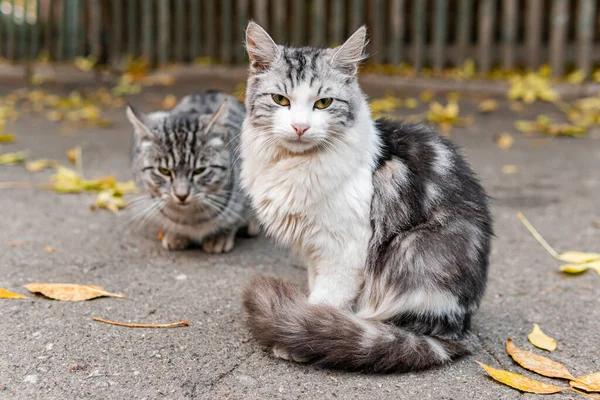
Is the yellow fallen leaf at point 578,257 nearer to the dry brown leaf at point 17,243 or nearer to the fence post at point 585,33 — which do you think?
the dry brown leaf at point 17,243

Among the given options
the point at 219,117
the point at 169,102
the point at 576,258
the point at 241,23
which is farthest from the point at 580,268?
the point at 241,23

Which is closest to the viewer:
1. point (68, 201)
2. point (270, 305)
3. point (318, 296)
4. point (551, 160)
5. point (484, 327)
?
point (270, 305)

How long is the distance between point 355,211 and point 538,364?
88 cm

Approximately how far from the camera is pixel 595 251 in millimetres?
3666

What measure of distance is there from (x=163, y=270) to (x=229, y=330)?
0.84 metres

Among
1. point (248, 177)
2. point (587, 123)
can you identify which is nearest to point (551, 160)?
point (587, 123)

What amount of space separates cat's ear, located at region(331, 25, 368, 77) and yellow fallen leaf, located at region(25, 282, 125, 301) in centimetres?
142

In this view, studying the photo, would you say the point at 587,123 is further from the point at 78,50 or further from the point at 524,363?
the point at 78,50

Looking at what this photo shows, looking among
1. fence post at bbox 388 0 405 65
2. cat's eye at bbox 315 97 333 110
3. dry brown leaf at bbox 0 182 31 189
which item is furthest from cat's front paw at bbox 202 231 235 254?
fence post at bbox 388 0 405 65

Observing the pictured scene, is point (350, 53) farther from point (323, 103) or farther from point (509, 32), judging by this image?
point (509, 32)

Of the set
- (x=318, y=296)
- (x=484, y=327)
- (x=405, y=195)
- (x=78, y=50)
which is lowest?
(x=484, y=327)

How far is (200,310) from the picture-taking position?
2.88m

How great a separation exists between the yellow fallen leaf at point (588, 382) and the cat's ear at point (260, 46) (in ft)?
5.54

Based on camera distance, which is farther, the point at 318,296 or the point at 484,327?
the point at 484,327
